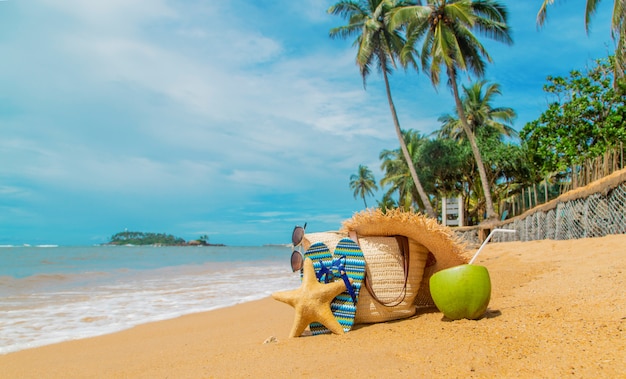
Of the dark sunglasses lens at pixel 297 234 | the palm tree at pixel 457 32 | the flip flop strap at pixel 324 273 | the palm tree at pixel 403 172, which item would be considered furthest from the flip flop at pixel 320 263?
the palm tree at pixel 403 172

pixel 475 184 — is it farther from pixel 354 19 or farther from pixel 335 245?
pixel 335 245

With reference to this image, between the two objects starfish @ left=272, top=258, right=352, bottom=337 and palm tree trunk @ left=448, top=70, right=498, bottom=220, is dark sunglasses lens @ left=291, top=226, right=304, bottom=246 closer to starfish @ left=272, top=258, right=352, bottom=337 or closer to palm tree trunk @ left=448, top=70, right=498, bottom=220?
starfish @ left=272, top=258, right=352, bottom=337

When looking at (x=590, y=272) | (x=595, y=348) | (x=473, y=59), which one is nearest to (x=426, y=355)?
(x=595, y=348)

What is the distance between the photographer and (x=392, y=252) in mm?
3500

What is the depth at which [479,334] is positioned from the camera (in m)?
2.59

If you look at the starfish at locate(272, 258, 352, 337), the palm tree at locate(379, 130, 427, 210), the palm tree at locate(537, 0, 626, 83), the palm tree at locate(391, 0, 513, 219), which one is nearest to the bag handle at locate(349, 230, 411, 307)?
the starfish at locate(272, 258, 352, 337)

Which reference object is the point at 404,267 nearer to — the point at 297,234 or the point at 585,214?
the point at 297,234

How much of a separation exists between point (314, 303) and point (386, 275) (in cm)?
68

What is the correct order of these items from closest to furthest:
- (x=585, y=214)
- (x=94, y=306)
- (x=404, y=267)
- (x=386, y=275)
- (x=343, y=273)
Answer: (x=343, y=273) → (x=386, y=275) → (x=404, y=267) → (x=94, y=306) → (x=585, y=214)

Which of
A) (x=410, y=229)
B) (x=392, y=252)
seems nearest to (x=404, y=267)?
(x=392, y=252)

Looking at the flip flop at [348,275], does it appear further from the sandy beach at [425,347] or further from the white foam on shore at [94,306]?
the white foam on shore at [94,306]

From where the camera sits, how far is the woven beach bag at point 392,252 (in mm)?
3354

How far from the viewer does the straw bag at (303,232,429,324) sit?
333 centimetres

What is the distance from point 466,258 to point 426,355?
62.7 inches
